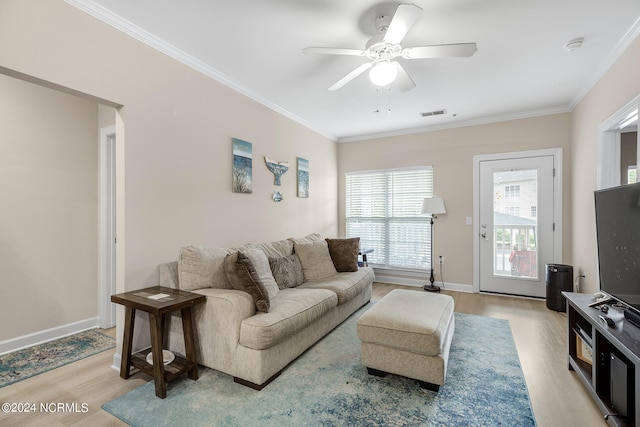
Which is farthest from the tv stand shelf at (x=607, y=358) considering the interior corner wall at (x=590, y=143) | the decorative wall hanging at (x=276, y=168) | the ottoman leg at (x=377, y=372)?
the decorative wall hanging at (x=276, y=168)

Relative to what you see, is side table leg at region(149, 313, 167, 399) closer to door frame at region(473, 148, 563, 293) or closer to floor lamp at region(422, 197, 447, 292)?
floor lamp at region(422, 197, 447, 292)

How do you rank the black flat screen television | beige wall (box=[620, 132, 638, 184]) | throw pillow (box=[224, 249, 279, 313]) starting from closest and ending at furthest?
the black flat screen television
throw pillow (box=[224, 249, 279, 313])
beige wall (box=[620, 132, 638, 184])

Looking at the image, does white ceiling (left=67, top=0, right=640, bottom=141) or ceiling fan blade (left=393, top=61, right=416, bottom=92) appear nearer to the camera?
white ceiling (left=67, top=0, right=640, bottom=141)

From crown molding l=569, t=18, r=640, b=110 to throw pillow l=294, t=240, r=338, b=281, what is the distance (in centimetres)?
336

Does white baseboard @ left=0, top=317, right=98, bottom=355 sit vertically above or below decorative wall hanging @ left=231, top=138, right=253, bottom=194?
below

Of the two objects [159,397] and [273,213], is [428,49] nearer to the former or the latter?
[273,213]

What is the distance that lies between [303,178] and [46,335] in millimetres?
3399

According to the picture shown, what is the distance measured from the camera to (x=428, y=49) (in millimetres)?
2066

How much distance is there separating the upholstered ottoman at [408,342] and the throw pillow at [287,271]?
1.07 meters

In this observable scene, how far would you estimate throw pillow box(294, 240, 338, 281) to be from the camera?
3.53 m

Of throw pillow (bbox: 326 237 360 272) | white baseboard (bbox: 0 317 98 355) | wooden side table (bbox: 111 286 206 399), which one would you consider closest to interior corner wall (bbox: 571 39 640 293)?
throw pillow (bbox: 326 237 360 272)

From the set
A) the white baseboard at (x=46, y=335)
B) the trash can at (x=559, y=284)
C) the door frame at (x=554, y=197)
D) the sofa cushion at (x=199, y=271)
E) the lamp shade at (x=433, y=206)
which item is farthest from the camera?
the lamp shade at (x=433, y=206)

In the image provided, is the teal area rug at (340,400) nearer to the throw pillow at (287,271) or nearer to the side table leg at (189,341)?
the side table leg at (189,341)

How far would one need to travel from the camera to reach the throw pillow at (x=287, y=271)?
120 inches
